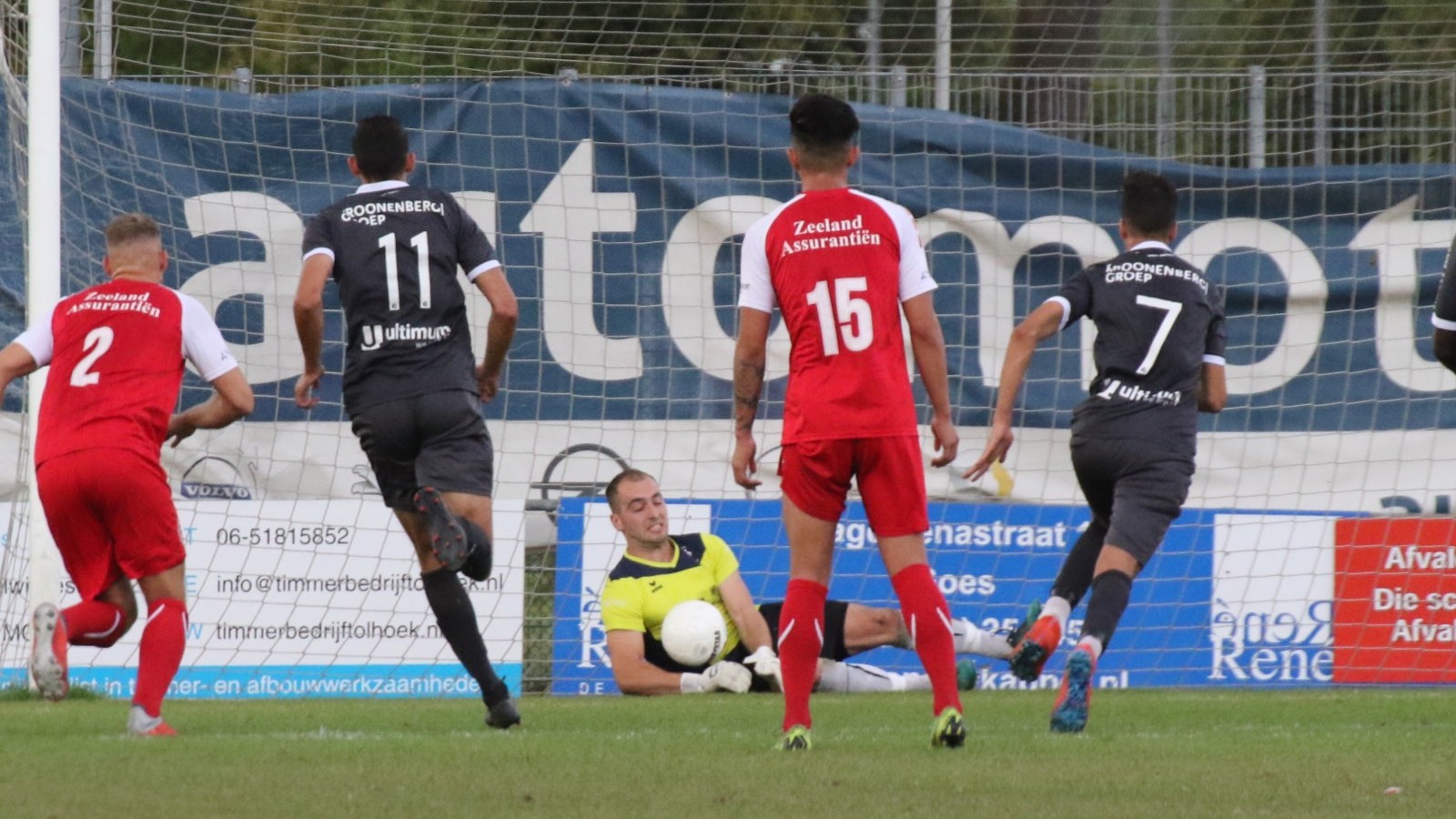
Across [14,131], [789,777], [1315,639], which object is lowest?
[1315,639]

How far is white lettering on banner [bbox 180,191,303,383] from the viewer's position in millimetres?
10617

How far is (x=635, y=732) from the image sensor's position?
6633mm

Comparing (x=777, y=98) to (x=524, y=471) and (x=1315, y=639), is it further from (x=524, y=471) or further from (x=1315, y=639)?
(x=1315, y=639)

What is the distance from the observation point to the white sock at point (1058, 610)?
689 centimetres

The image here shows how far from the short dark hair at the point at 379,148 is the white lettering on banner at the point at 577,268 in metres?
4.09

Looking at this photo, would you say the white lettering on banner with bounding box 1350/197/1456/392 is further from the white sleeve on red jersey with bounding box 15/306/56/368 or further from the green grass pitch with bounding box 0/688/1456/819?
the white sleeve on red jersey with bounding box 15/306/56/368

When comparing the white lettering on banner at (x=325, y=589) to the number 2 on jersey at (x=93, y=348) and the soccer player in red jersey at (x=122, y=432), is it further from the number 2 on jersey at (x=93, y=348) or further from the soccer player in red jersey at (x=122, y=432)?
the number 2 on jersey at (x=93, y=348)

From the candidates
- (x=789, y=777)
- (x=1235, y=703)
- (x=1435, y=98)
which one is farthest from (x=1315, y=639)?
(x=789, y=777)

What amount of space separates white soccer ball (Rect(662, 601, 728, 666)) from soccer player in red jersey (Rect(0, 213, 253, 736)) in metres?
3.12

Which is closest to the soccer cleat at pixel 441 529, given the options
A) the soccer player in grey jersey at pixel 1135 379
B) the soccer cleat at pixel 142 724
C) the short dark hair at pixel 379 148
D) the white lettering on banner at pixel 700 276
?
the soccer cleat at pixel 142 724

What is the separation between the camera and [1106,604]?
21.5 feet

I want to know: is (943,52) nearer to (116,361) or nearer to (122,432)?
(116,361)

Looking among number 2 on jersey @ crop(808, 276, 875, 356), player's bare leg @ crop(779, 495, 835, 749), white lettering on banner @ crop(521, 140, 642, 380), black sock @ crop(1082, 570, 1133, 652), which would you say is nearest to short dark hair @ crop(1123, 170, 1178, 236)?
black sock @ crop(1082, 570, 1133, 652)

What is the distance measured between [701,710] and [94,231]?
180 inches
